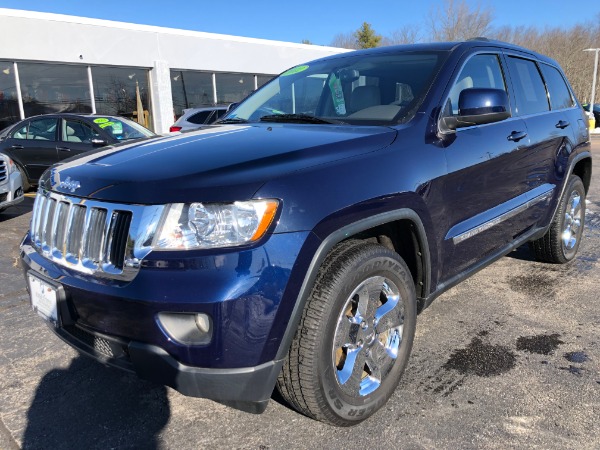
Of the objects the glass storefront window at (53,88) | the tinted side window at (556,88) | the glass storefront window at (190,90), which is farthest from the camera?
the glass storefront window at (190,90)

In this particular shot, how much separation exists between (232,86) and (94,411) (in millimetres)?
16999

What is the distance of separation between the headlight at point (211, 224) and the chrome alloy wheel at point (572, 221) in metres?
3.64

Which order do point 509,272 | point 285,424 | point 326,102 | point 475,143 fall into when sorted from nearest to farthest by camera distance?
point 285,424 → point 475,143 → point 326,102 → point 509,272

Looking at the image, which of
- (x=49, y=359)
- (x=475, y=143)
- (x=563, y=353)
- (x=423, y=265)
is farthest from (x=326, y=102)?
(x=49, y=359)

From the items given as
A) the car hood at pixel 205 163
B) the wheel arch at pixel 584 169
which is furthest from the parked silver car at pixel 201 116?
the car hood at pixel 205 163

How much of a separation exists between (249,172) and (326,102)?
1526mm

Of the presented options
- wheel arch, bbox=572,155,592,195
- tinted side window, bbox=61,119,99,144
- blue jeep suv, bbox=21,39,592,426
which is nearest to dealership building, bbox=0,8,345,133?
tinted side window, bbox=61,119,99,144

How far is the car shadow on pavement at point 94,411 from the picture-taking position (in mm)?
2312

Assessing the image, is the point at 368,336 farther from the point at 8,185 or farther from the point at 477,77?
the point at 8,185

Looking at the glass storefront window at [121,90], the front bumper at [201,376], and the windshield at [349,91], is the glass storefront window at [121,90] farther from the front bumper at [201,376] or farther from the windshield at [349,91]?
the front bumper at [201,376]

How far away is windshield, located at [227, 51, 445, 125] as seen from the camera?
2914mm

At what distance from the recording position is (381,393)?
2.45 metres

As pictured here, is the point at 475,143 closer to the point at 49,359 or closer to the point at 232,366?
the point at 232,366

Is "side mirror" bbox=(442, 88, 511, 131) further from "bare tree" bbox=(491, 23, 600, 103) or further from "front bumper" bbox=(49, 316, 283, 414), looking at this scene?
"bare tree" bbox=(491, 23, 600, 103)
